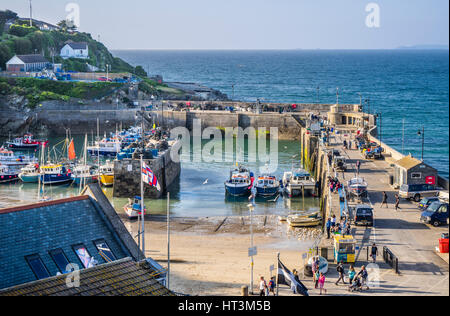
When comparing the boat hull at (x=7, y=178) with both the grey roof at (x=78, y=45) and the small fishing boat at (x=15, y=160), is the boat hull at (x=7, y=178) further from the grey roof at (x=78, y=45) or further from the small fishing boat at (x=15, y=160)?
the grey roof at (x=78, y=45)

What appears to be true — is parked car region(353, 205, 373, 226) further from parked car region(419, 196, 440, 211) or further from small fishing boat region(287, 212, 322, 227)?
small fishing boat region(287, 212, 322, 227)

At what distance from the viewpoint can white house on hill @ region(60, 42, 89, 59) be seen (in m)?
125

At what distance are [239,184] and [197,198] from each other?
345cm

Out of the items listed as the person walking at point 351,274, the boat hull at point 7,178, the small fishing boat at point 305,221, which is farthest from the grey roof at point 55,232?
the boat hull at point 7,178

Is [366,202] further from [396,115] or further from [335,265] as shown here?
[396,115]

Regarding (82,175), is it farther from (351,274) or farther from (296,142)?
(351,274)

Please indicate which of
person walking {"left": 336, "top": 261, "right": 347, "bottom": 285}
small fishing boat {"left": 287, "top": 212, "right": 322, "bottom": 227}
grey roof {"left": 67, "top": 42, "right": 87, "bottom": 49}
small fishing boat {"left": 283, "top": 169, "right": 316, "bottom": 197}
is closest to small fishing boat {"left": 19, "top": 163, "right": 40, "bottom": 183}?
small fishing boat {"left": 283, "top": 169, "right": 316, "bottom": 197}

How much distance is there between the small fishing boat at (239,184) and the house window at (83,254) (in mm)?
30068

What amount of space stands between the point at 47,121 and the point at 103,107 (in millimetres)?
7321

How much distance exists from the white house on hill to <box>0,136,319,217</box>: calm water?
70.2 m

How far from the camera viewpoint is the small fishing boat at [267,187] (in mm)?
50031

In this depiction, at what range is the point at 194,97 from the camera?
107 metres

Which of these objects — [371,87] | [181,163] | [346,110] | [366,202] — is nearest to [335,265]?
[366,202]

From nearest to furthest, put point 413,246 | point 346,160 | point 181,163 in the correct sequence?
point 413,246 → point 346,160 → point 181,163
